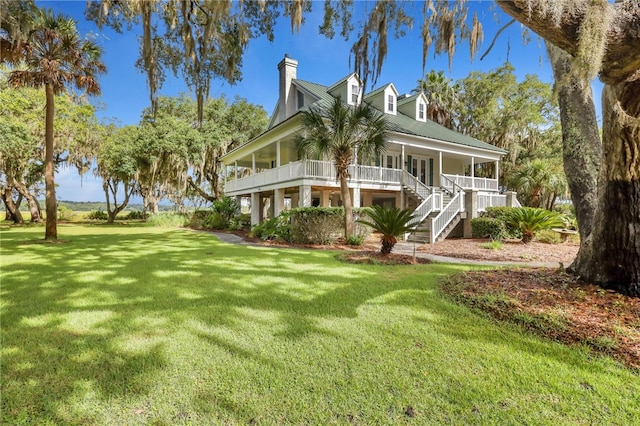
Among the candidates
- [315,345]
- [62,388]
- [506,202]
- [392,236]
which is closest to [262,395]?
[315,345]

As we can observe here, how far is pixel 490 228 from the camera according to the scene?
1312cm

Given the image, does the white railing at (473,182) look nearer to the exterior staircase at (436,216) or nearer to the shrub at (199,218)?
the exterior staircase at (436,216)

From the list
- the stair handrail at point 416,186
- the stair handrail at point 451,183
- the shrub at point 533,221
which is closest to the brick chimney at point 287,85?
the stair handrail at point 416,186

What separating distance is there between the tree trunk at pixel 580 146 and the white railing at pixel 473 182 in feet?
→ 40.5

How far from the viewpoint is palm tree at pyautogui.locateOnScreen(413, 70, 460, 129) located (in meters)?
27.8

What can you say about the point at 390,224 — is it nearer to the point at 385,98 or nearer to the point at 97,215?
the point at 385,98

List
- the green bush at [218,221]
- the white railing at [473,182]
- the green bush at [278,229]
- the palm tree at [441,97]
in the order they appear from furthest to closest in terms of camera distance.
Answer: the palm tree at [441,97] → the green bush at [218,221] → the white railing at [473,182] → the green bush at [278,229]

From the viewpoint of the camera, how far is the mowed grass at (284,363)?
7.29 feet

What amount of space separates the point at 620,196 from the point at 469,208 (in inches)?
406

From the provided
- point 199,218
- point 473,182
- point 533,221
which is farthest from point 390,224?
point 199,218

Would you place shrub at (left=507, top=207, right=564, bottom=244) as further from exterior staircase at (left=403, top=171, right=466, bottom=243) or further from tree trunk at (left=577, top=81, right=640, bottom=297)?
tree trunk at (left=577, top=81, right=640, bottom=297)

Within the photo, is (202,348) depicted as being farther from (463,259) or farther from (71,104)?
(71,104)

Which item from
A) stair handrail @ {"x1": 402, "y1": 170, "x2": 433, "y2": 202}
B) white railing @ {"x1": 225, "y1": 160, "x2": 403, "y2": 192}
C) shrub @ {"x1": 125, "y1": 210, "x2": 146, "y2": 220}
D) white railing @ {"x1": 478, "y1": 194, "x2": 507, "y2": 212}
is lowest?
shrub @ {"x1": 125, "y1": 210, "x2": 146, "y2": 220}

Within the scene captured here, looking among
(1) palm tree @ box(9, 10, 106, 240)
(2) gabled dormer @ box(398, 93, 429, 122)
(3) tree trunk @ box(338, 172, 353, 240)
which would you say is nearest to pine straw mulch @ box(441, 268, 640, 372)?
(3) tree trunk @ box(338, 172, 353, 240)
